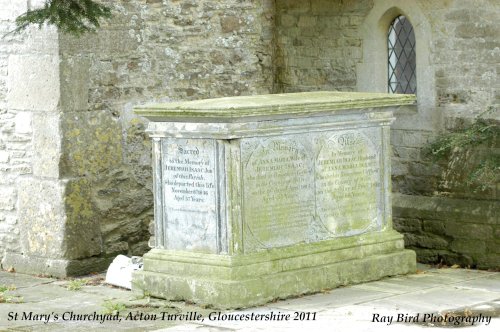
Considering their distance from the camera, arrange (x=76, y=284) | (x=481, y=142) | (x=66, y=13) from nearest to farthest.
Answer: (x=66, y=13)
(x=76, y=284)
(x=481, y=142)

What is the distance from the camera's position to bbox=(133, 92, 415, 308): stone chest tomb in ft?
29.6

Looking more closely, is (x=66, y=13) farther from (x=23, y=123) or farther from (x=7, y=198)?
(x=7, y=198)

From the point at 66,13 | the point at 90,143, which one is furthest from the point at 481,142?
the point at 66,13

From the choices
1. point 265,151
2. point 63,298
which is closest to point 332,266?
point 265,151

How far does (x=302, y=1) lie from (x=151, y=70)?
181 centimetres

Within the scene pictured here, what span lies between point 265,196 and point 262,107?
70cm

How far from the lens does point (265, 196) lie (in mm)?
9203

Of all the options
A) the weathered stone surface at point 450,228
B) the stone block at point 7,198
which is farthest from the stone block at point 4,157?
the weathered stone surface at point 450,228

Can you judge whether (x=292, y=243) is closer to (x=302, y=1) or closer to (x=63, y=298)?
(x=63, y=298)

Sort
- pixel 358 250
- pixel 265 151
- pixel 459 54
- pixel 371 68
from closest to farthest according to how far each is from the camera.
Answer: pixel 265 151 < pixel 358 250 < pixel 459 54 < pixel 371 68

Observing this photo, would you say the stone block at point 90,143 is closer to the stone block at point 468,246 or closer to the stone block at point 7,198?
the stone block at point 7,198

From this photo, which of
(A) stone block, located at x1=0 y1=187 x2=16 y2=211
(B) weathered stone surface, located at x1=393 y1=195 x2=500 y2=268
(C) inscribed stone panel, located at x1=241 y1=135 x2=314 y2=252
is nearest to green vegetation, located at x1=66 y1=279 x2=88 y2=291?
(A) stone block, located at x1=0 y1=187 x2=16 y2=211

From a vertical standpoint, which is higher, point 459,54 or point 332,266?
point 459,54

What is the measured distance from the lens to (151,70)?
1138 cm
